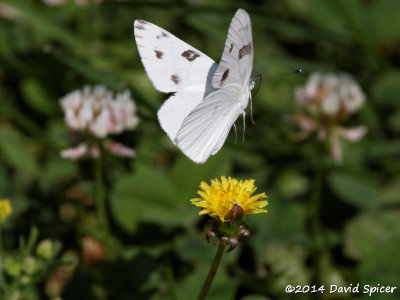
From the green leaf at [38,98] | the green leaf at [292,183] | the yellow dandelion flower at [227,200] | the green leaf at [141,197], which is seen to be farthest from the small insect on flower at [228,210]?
the green leaf at [38,98]

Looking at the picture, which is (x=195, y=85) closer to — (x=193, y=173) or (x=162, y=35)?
(x=162, y=35)

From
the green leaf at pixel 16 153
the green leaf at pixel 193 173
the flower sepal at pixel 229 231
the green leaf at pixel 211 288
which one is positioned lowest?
the green leaf at pixel 211 288

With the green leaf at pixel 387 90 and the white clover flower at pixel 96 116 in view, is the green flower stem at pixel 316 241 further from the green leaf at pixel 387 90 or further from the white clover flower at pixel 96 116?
the green leaf at pixel 387 90

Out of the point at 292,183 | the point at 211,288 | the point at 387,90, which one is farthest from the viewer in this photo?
the point at 387,90

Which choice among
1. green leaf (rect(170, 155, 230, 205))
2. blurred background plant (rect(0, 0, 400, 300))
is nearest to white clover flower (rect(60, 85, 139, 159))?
blurred background plant (rect(0, 0, 400, 300))

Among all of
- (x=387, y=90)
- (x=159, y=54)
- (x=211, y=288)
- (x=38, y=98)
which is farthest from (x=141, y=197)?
(x=387, y=90)

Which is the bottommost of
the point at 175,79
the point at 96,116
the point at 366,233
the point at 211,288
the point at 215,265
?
the point at 211,288

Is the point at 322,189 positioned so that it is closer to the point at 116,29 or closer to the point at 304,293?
the point at 304,293
